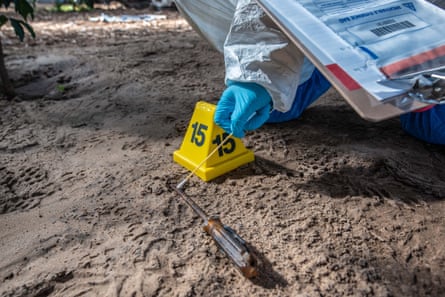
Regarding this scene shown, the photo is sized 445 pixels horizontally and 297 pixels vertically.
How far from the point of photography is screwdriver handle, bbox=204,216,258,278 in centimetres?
85

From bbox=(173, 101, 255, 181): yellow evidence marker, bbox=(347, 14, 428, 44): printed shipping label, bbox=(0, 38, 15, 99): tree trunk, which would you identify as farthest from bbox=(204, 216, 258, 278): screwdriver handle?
bbox=(0, 38, 15, 99): tree trunk

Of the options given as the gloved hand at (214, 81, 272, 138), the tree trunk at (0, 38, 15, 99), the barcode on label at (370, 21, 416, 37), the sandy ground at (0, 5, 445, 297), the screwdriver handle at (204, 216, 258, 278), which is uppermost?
the barcode on label at (370, 21, 416, 37)

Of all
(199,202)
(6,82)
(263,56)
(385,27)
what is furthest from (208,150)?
(6,82)

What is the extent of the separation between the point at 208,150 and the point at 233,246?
0.37 meters

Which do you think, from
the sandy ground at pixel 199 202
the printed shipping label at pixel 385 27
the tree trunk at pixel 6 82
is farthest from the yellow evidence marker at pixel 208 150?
the tree trunk at pixel 6 82

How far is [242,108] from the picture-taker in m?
1.02

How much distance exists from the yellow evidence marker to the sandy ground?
0.04 meters

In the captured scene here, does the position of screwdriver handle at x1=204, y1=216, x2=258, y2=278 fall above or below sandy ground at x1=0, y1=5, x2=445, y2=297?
above

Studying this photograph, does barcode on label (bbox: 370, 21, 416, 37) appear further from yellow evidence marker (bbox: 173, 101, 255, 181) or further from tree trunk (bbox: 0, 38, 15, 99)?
tree trunk (bbox: 0, 38, 15, 99)

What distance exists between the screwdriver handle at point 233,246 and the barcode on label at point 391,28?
55 centimetres

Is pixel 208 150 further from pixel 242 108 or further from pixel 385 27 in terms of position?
pixel 385 27

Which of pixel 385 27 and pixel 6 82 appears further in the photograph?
pixel 6 82

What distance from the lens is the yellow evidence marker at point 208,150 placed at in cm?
118

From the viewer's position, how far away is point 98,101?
180cm
